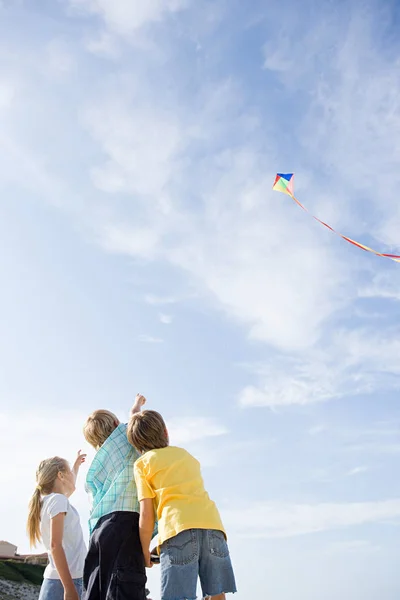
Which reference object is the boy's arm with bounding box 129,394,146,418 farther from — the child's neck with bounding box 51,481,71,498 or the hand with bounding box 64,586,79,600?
→ the hand with bounding box 64,586,79,600

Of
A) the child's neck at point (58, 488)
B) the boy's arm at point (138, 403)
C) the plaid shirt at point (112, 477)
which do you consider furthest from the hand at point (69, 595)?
the boy's arm at point (138, 403)

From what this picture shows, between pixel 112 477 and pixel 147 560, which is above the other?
pixel 112 477

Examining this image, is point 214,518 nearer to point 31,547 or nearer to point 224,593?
point 224,593

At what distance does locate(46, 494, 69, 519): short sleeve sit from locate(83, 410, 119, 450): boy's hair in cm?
46

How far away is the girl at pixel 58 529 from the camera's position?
3867 millimetres

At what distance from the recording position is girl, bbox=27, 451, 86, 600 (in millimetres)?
3867

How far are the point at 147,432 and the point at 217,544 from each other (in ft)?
2.95

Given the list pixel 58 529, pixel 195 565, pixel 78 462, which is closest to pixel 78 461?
pixel 78 462

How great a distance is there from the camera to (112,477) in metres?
4.11

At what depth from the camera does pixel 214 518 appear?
3.68 metres

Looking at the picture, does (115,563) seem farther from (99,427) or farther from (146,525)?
(99,427)

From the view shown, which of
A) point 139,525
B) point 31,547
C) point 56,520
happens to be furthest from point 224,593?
point 31,547

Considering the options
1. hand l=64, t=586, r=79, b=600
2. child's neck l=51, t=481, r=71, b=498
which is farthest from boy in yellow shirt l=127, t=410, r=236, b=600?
child's neck l=51, t=481, r=71, b=498

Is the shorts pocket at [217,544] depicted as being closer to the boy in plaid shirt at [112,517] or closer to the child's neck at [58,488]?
the boy in plaid shirt at [112,517]
